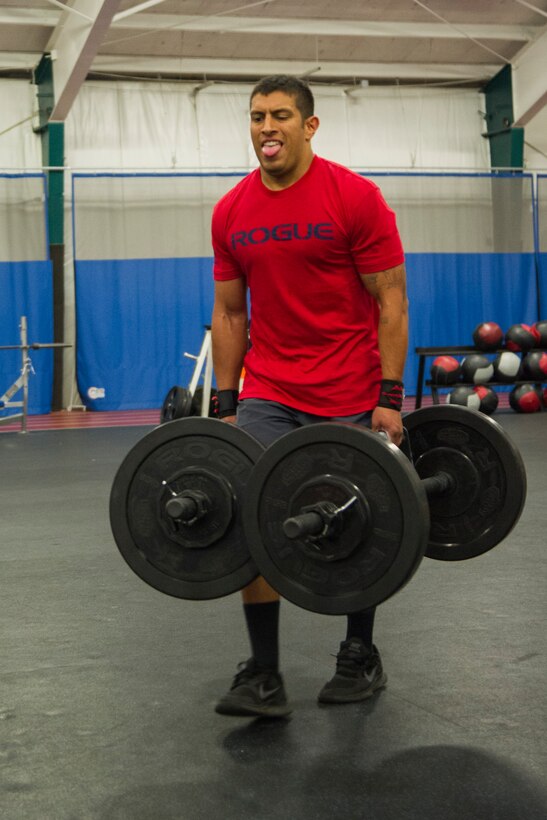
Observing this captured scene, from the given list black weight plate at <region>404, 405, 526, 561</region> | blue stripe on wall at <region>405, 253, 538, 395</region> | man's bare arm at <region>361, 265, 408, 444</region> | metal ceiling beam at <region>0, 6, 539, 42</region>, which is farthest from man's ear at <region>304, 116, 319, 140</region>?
blue stripe on wall at <region>405, 253, 538, 395</region>

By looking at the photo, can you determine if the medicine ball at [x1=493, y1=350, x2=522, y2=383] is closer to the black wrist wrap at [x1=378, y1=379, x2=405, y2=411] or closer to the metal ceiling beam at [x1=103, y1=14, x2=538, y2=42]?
the metal ceiling beam at [x1=103, y1=14, x2=538, y2=42]

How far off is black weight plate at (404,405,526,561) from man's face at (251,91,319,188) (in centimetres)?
61

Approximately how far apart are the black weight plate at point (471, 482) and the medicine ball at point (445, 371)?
20.7ft

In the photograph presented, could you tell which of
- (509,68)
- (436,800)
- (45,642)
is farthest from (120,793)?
(509,68)

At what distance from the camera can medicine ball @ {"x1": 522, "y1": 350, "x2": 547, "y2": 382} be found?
28.8 ft

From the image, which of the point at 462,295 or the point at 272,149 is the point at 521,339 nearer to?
the point at 462,295

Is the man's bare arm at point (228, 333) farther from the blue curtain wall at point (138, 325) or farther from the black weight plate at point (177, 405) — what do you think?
the blue curtain wall at point (138, 325)

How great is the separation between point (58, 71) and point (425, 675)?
8792 mm

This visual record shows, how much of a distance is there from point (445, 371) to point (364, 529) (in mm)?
6780

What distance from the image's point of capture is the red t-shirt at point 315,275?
79.2 inches

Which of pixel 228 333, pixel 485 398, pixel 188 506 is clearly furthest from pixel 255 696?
pixel 485 398

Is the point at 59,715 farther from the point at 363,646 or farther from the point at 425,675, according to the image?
the point at 425,675

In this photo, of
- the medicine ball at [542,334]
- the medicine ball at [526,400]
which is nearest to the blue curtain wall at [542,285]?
the medicine ball at [542,334]

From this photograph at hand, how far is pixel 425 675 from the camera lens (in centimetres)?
218
